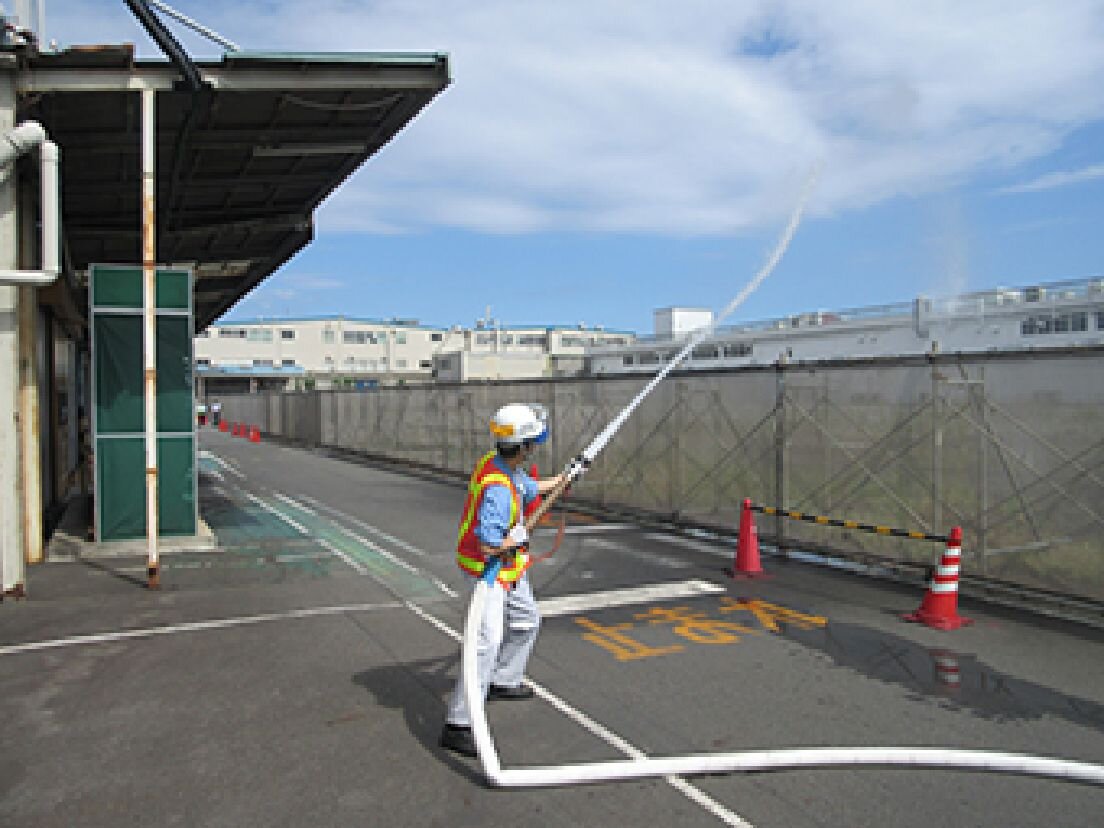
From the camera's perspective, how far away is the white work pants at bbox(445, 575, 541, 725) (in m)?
4.95

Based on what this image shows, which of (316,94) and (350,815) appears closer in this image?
(350,815)

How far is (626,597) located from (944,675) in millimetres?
3334

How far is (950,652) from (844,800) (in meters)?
3.26

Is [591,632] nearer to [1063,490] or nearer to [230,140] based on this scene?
[1063,490]

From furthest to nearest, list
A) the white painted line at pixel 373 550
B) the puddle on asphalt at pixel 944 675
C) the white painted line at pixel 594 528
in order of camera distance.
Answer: the white painted line at pixel 594 528
the white painted line at pixel 373 550
the puddle on asphalt at pixel 944 675

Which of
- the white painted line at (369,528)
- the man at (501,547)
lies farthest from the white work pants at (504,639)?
the white painted line at (369,528)

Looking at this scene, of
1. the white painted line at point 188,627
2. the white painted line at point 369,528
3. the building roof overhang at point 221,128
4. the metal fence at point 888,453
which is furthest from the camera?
the white painted line at point 369,528

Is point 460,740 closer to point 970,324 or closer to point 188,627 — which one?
point 188,627

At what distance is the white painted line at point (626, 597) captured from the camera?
8.46 metres

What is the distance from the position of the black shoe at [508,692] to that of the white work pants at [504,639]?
0.04m

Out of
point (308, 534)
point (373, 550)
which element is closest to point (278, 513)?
point (308, 534)

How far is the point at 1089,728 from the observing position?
5359mm

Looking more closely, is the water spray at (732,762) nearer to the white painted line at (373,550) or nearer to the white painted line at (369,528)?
the white painted line at (373,550)

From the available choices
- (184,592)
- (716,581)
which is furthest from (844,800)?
(184,592)
